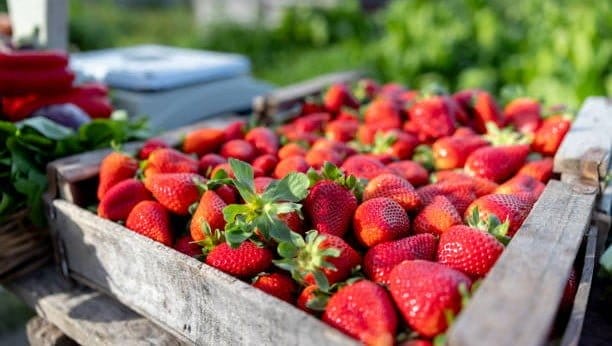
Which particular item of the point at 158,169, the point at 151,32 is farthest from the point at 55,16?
the point at 151,32

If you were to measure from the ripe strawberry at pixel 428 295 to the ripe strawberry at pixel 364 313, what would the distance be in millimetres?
28

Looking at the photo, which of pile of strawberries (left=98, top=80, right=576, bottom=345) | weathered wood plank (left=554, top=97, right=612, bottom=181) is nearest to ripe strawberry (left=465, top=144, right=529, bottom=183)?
pile of strawberries (left=98, top=80, right=576, bottom=345)

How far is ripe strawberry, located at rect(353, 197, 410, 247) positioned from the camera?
1154mm

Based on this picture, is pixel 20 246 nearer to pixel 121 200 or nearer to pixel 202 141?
pixel 121 200

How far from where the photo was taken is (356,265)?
1.11 m

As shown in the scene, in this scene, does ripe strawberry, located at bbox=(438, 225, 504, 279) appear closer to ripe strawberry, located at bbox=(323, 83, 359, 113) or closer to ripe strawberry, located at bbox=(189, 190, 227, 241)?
ripe strawberry, located at bbox=(189, 190, 227, 241)

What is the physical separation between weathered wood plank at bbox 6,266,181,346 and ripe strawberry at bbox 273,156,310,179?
0.51m

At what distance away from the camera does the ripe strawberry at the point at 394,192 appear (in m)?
1.30

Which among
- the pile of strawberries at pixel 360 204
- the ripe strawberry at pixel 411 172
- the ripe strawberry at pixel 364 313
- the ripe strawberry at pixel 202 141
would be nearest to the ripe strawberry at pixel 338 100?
the pile of strawberries at pixel 360 204

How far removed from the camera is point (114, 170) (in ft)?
4.97

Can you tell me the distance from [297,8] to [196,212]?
18.0 ft

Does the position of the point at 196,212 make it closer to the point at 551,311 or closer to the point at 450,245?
the point at 450,245

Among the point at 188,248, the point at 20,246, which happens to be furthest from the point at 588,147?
the point at 20,246

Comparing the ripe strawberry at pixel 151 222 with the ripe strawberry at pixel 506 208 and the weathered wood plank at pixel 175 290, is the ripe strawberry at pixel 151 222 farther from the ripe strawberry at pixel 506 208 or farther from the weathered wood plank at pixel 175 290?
the ripe strawberry at pixel 506 208
